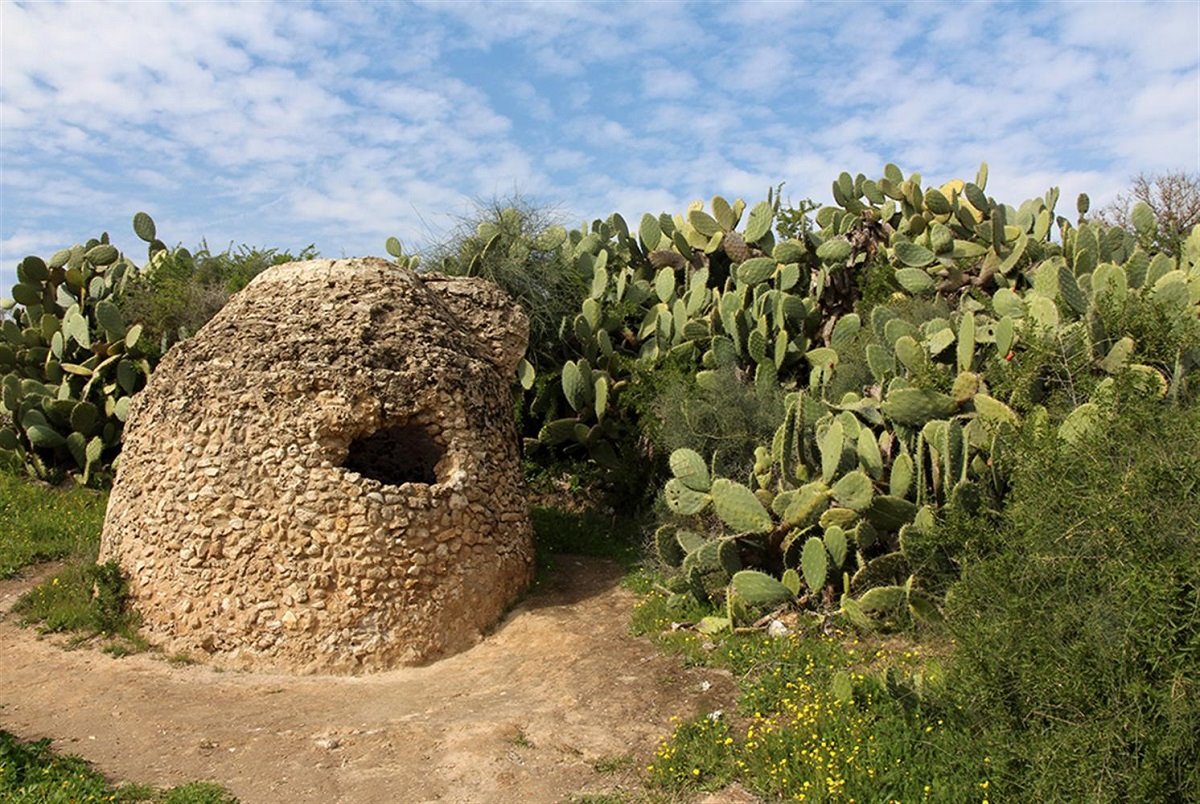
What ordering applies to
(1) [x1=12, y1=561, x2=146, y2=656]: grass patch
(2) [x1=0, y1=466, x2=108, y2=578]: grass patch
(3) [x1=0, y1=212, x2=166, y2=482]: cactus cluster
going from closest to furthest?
(1) [x1=12, y1=561, x2=146, y2=656]: grass patch < (2) [x1=0, y1=466, x2=108, y2=578]: grass patch < (3) [x1=0, y1=212, x2=166, y2=482]: cactus cluster

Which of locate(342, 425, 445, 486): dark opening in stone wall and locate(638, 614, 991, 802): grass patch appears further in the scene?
locate(342, 425, 445, 486): dark opening in stone wall

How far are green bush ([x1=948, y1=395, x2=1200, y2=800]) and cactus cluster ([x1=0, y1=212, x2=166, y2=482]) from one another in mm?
9237

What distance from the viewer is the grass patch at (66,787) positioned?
501cm

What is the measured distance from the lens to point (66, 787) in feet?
16.9

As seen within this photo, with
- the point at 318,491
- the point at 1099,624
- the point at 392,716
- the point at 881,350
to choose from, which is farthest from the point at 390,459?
the point at 1099,624

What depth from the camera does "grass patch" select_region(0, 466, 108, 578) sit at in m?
9.26

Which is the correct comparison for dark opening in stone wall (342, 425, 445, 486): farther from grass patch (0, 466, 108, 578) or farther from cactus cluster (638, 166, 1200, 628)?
grass patch (0, 466, 108, 578)

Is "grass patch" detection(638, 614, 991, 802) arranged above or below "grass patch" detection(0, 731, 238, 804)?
above

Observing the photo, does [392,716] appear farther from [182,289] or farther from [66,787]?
[182,289]

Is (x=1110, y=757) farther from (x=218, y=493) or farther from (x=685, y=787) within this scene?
(x=218, y=493)

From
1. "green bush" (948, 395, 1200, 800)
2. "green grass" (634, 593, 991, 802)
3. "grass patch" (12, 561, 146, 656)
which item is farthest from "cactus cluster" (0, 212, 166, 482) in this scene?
"green bush" (948, 395, 1200, 800)

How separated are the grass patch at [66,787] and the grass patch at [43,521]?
4018mm

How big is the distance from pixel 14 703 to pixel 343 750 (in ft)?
7.95

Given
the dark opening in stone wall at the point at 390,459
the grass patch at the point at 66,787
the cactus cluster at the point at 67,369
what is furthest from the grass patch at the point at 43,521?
the grass patch at the point at 66,787
